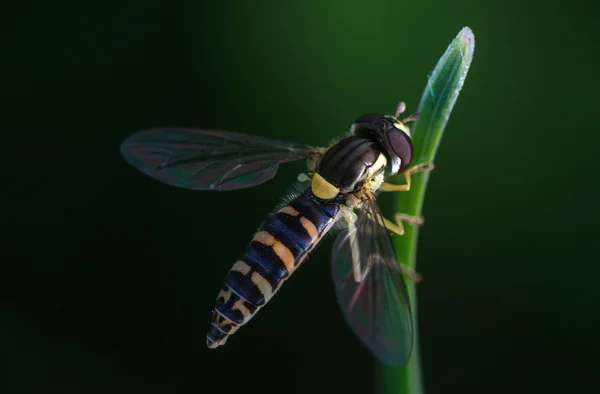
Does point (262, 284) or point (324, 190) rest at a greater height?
point (324, 190)

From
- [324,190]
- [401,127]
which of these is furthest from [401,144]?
[324,190]

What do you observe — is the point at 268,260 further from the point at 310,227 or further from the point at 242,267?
the point at 310,227

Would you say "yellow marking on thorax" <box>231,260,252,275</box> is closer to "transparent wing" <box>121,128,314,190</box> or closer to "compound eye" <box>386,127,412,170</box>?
Result: "transparent wing" <box>121,128,314,190</box>

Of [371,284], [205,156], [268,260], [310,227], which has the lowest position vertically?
[371,284]

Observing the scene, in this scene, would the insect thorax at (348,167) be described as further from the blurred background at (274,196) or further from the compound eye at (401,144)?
the blurred background at (274,196)

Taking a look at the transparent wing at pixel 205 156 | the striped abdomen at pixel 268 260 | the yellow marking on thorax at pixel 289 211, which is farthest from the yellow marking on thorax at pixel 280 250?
the transparent wing at pixel 205 156
